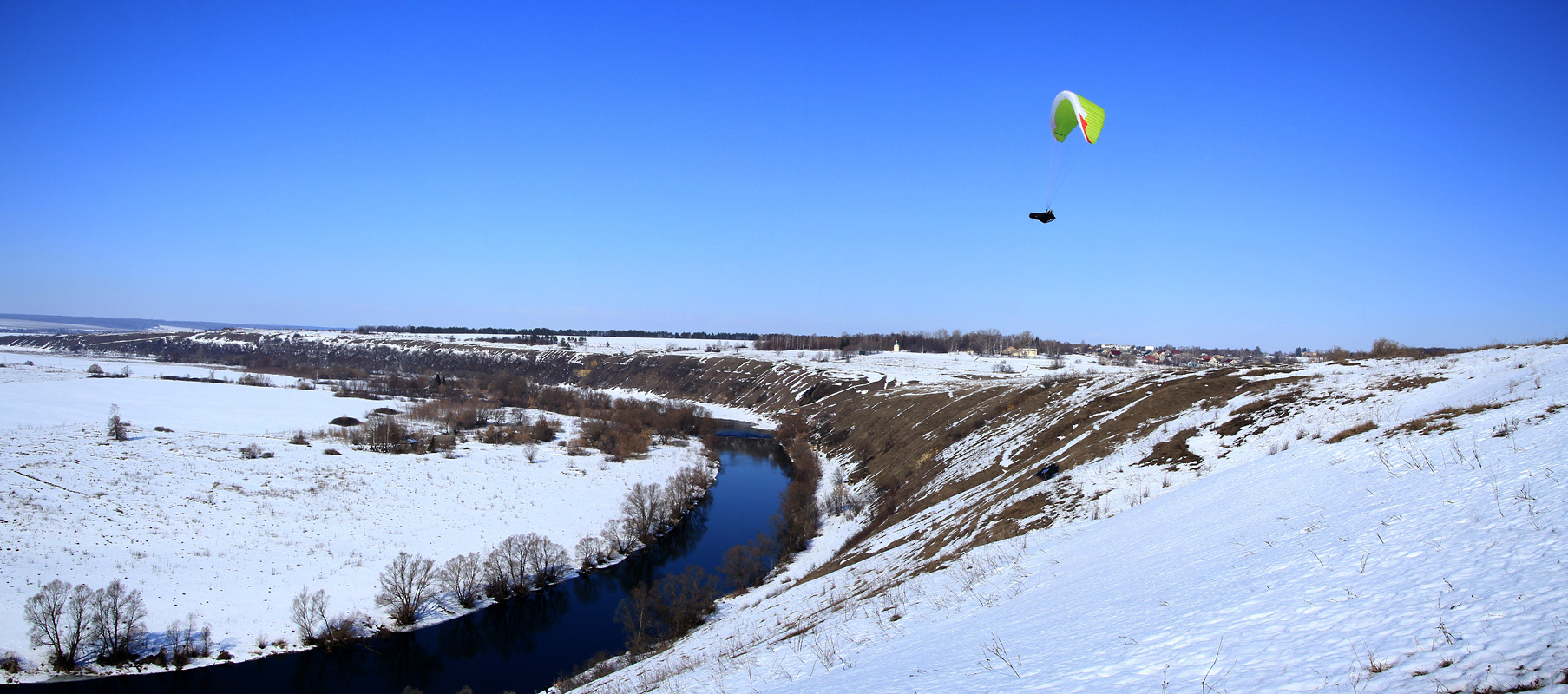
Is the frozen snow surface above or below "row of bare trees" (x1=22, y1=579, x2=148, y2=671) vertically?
above

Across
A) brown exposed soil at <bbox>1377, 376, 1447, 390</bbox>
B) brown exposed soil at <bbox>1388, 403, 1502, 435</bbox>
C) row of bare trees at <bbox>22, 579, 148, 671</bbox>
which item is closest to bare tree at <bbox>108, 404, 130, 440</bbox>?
row of bare trees at <bbox>22, 579, 148, 671</bbox>

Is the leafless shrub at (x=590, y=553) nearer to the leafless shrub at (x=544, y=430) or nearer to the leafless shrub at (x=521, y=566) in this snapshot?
the leafless shrub at (x=521, y=566)

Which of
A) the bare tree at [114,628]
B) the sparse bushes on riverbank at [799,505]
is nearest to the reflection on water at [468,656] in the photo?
the bare tree at [114,628]

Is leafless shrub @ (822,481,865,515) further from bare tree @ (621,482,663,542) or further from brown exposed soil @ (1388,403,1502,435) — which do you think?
brown exposed soil @ (1388,403,1502,435)

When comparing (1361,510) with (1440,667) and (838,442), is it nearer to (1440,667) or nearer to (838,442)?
(1440,667)

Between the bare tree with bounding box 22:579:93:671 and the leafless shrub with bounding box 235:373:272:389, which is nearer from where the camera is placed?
the bare tree with bounding box 22:579:93:671

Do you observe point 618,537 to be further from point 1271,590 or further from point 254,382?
point 254,382
